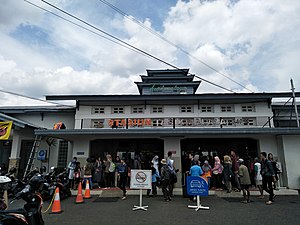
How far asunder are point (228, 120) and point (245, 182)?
845 centimetres

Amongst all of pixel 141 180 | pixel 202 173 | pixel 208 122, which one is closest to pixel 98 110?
pixel 208 122

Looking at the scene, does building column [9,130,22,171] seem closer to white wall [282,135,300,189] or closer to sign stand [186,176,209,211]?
sign stand [186,176,209,211]

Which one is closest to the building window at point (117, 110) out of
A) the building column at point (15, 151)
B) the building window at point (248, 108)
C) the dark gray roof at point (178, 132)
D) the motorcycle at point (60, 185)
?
the dark gray roof at point (178, 132)

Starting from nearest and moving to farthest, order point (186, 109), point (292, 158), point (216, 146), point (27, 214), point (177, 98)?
1. point (27, 214)
2. point (292, 158)
3. point (216, 146)
4. point (177, 98)
5. point (186, 109)

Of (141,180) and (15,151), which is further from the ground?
(15,151)

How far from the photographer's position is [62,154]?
52.6ft

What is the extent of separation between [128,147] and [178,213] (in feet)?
27.8

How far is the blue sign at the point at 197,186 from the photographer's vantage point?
736 centimetres

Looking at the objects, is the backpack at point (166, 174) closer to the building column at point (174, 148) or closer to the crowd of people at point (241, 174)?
the crowd of people at point (241, 174)

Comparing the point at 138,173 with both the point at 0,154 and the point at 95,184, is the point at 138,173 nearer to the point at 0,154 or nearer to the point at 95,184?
the point at 95,184

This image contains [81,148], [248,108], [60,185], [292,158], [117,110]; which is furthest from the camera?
[117,110]

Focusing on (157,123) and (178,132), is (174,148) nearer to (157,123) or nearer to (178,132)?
(178,132)

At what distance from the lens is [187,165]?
1148cm

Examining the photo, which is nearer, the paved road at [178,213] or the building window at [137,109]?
the paved road at [178,213]
